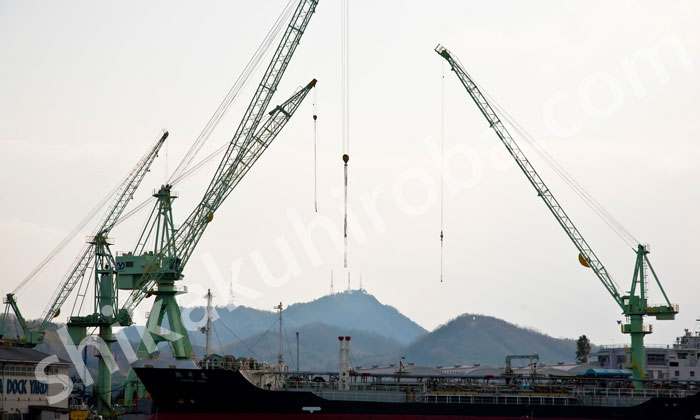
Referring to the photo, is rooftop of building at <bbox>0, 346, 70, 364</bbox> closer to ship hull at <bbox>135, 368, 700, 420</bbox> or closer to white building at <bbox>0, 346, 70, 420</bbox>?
white building at <bbox>0, 346, 70, 420</bbox>

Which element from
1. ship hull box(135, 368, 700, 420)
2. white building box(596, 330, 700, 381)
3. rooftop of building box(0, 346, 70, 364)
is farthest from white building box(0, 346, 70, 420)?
white building box(596, 330, 700, 381)

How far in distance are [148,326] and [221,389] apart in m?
30.3

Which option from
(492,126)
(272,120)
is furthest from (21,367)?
(492,126)

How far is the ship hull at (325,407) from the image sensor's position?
6059cm

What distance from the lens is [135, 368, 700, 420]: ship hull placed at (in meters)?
60.6

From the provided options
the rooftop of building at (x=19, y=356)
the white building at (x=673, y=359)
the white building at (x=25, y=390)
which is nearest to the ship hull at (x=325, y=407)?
the white building at (x=25, y=390)

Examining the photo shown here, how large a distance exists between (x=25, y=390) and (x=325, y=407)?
2296cm

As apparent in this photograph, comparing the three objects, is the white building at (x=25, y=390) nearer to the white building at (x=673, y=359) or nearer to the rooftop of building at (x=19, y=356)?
the rooftop of building at (x=19, y=356)

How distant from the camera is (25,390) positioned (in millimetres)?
62281

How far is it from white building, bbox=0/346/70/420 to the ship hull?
1016 centimetres

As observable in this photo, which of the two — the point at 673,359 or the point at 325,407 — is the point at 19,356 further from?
the point at 673,359

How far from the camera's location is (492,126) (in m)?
91.1

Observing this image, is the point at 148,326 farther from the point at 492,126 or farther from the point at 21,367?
the point at 492,126

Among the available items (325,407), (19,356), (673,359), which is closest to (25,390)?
(19,356)
